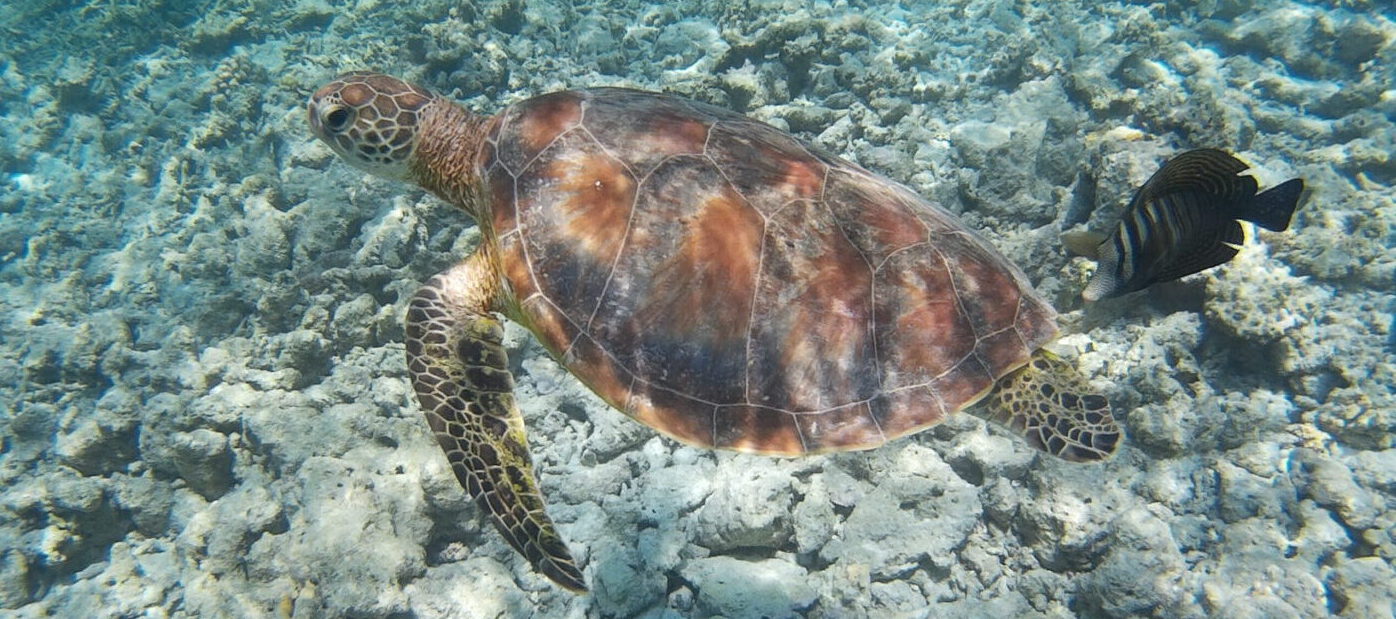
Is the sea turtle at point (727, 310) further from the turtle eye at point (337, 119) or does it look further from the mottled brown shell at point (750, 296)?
the turtle eye at point (337, 119)

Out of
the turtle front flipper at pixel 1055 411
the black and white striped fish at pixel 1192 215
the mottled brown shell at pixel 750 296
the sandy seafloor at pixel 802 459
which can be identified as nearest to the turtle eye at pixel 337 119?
the mottled brown shell at pixel 750 296

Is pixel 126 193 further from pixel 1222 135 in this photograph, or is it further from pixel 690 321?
pixel 1222 135

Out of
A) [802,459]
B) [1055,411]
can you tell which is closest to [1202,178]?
[1055,411]

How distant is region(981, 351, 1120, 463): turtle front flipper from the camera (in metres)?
2.49

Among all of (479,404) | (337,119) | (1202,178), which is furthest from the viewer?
(337,119)

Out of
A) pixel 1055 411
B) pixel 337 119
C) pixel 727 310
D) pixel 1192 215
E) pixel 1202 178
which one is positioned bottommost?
pixel 1055 411

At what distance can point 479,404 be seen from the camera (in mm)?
2721

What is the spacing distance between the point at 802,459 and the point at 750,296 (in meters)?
1.62

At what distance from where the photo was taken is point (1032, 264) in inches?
161

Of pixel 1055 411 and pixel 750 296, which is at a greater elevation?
pixel 750 296

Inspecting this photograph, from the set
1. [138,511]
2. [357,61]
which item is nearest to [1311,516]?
[138,511]

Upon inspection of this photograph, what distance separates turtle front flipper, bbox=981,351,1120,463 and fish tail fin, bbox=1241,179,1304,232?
101cm

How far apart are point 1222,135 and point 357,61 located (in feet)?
31.5

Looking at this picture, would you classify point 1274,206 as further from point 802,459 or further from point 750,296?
point 802,459
